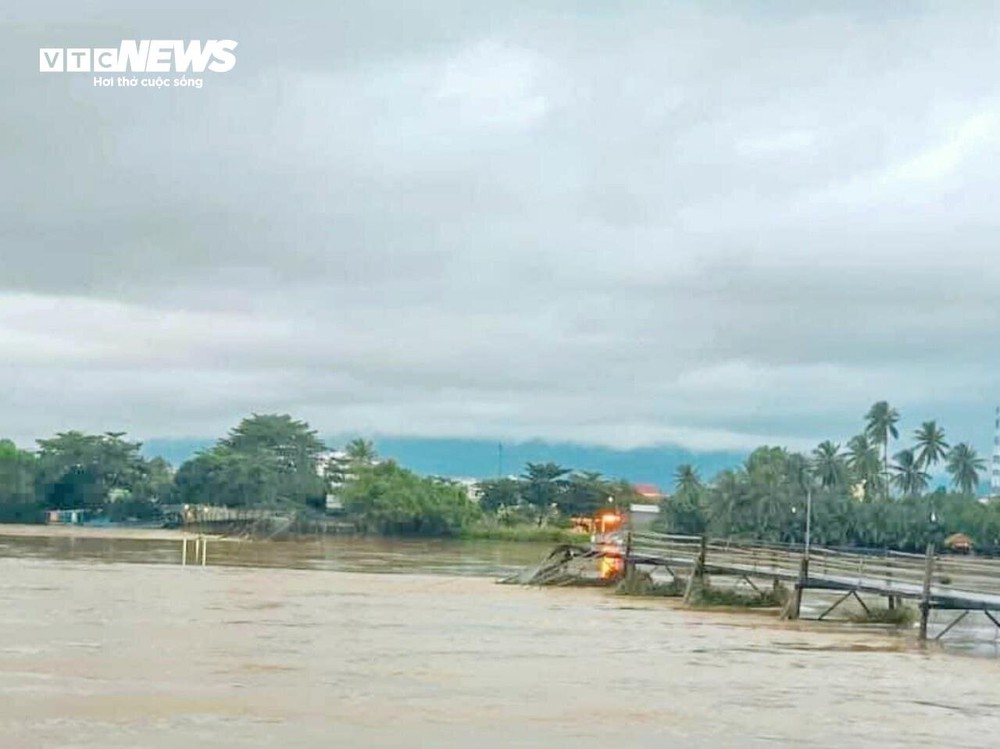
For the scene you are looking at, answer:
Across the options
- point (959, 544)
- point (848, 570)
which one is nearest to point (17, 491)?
point (959, 544)

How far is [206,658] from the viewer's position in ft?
70.7

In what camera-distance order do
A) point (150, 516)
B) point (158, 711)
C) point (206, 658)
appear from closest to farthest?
point (158, 711) < point (206, 658) < point (150, 516)

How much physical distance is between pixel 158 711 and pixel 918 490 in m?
105

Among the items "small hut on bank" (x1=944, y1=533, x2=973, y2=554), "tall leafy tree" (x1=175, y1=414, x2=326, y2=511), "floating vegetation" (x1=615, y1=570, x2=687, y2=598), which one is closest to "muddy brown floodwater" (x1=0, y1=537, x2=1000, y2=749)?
"floating vegetation" (x1=615, y1=570, x2=687, y2=598)

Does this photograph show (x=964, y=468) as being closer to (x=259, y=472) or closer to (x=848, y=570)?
(x=259, y=472)

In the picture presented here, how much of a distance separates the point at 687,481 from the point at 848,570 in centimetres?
7557

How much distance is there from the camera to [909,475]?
11562cm

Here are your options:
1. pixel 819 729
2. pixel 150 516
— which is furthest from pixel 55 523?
pixel 819 729

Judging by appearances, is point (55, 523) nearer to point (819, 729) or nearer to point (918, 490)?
point (918, 490)

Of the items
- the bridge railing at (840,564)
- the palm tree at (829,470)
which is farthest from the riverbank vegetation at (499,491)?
the bridge railing at (840,564)

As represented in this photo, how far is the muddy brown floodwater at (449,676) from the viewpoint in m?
15.7

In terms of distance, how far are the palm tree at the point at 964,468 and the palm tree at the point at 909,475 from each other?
380cm

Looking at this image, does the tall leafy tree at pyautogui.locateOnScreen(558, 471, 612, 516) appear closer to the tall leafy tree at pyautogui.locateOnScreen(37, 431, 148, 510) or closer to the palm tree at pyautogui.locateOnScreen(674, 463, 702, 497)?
the palm tree at pyautogui.locateOnScreen(674, 463, 702, 497)

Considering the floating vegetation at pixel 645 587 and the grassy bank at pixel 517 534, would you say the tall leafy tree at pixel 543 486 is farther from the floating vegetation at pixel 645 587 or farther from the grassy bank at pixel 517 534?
the floating vegetation at pixel 645 587
